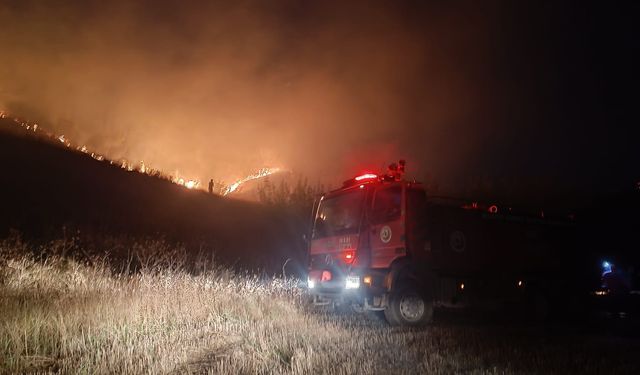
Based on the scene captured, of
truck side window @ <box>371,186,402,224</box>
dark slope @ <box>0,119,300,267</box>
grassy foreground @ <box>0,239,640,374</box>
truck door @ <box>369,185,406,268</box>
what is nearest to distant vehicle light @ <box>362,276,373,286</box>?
truck door @ <box>369,185,406,268</box>

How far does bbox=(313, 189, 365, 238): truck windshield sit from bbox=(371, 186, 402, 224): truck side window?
0.34 meters

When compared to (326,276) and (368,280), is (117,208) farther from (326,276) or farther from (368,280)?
(368,280)

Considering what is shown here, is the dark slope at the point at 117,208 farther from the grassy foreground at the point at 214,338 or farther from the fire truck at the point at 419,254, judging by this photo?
the fire truck at the point at 419,254

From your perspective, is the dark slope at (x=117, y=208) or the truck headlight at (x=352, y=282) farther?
the dark slope at (x=117, y=208)

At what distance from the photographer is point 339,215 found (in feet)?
35.4

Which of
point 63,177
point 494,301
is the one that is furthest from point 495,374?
point 63,177

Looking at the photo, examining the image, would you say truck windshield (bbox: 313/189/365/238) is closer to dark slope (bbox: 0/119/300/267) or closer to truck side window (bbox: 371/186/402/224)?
truck side window (bbox: 371/186/402/224)

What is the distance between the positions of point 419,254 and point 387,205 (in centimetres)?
117

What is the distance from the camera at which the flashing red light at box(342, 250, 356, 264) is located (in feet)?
32.4

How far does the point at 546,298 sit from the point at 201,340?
8.81 meters

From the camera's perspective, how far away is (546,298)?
1180 centimetres

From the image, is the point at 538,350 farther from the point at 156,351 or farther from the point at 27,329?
the point at 27,329

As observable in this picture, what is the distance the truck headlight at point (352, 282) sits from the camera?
31.4 feet

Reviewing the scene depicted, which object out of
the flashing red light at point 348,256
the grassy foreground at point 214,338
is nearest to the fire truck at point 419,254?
the flashing red light at point 348,256
